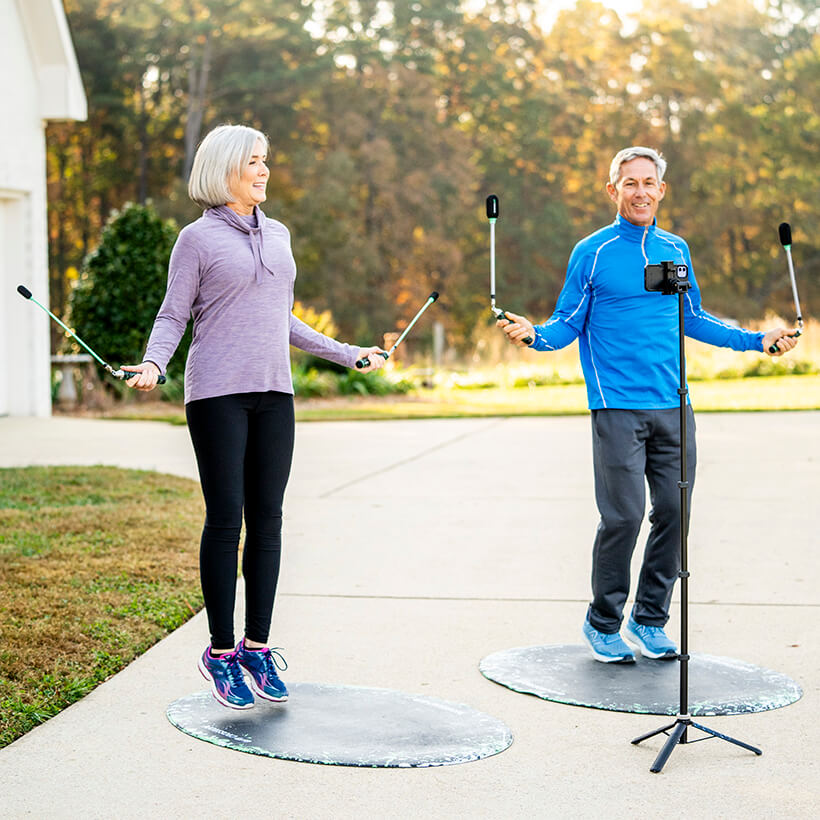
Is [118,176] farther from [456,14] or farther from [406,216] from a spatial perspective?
[456,14]

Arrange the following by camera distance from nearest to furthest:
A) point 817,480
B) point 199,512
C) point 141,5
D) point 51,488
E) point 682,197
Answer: point 199,512
point 51,488
point 817,480
point 141,5
point 682,197

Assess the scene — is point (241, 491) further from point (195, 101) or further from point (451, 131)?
point (451, 131)

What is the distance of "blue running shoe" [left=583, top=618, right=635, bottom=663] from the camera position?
4.80m

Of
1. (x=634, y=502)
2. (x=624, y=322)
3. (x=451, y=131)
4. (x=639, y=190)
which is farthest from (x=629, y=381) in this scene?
(x=451, y=131)

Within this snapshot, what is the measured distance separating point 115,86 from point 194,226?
116 ft

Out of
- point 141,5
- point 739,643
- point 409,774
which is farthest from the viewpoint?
point 141,5

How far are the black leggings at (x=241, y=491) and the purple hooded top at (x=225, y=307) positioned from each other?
0.07 metres

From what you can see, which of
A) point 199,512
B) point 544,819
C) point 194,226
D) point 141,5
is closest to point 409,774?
point 544,819

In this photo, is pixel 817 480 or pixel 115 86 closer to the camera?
pixel 817 480

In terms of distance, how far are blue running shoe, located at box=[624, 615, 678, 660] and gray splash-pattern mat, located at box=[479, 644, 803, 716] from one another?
1.2 inches

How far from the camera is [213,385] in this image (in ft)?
13.7

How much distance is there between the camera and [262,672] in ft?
14.2

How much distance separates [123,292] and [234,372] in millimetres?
13624

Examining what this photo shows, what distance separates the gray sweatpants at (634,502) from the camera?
475 centimetres
